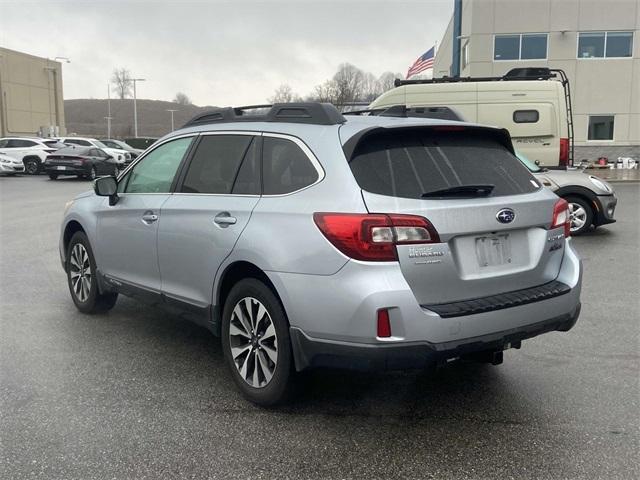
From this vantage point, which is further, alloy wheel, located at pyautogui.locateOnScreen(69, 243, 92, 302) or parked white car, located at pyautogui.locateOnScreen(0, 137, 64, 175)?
parked white car, located at pyautogui.locateOnScreen(0, 137, 64, 175)

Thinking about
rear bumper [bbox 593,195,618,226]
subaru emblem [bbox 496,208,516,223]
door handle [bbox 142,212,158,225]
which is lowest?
rear bumper [bbox 593,195,618,226]

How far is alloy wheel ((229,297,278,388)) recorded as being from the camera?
363 cm

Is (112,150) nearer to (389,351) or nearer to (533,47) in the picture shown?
(533,47)

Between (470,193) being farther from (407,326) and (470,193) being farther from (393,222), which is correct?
(407,326)

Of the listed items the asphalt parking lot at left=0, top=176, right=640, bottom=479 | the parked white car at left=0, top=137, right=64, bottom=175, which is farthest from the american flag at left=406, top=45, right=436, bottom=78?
the asphalt parking lot at left=0, top=176, right=640, bottom=479

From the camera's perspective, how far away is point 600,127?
2895cm

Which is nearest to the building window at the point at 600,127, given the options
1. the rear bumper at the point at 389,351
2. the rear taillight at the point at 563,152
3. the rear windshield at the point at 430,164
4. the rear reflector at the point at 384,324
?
the rear taillight at the point at 563,152

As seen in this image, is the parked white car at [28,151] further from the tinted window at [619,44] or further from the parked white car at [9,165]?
the tinted window at [619,44]

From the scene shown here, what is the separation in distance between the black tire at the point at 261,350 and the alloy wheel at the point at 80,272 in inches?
92.1

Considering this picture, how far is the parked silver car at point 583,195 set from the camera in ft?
32.8

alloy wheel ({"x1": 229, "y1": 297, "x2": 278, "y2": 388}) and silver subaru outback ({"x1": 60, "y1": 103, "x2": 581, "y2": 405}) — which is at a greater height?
silver subaru outback ({"x1": 60, "y1": 103, "x2": 581, "y2": 405})

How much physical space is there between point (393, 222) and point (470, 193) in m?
0.58

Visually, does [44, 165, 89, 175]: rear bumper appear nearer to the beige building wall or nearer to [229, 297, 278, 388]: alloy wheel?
[229, 297, 278, 388]: alloy wheel

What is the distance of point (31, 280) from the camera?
7219mm
